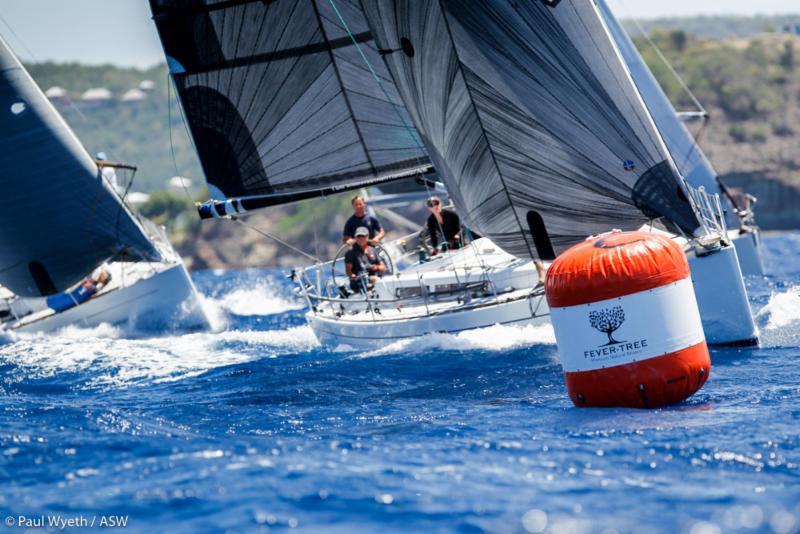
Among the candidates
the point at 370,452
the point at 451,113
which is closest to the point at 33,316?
the point at 451,113

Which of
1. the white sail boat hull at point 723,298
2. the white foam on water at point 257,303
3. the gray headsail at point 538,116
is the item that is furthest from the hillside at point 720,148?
the white sail boat hull at point 723,298

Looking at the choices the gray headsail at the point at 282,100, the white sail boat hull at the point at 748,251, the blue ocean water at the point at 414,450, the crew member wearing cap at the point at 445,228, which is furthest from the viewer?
the white sail boat hull at the point at 748,251

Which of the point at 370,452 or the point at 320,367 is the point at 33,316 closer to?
the point at 320,367

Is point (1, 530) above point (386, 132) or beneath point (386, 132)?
beneath

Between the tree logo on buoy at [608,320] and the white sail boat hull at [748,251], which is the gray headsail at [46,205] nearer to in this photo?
the white sail boat hull at [748,251]

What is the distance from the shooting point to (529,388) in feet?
28.3

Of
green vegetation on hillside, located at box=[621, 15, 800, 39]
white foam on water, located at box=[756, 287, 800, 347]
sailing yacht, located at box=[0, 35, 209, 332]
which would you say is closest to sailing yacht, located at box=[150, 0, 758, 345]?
white foam on water, located at box=[756, 287, 800, 347]

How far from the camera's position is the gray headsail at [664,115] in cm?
1708

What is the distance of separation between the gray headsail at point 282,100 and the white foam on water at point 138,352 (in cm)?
182

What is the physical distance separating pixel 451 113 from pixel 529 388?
3147 mm

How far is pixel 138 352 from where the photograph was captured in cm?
1350

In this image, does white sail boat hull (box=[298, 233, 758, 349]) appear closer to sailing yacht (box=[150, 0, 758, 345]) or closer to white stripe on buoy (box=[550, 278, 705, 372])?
sailing yacht (box=[150, 0, 758, 345])

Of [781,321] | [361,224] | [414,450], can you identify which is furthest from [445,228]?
[414,450]

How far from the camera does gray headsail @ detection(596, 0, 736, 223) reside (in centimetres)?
1708
